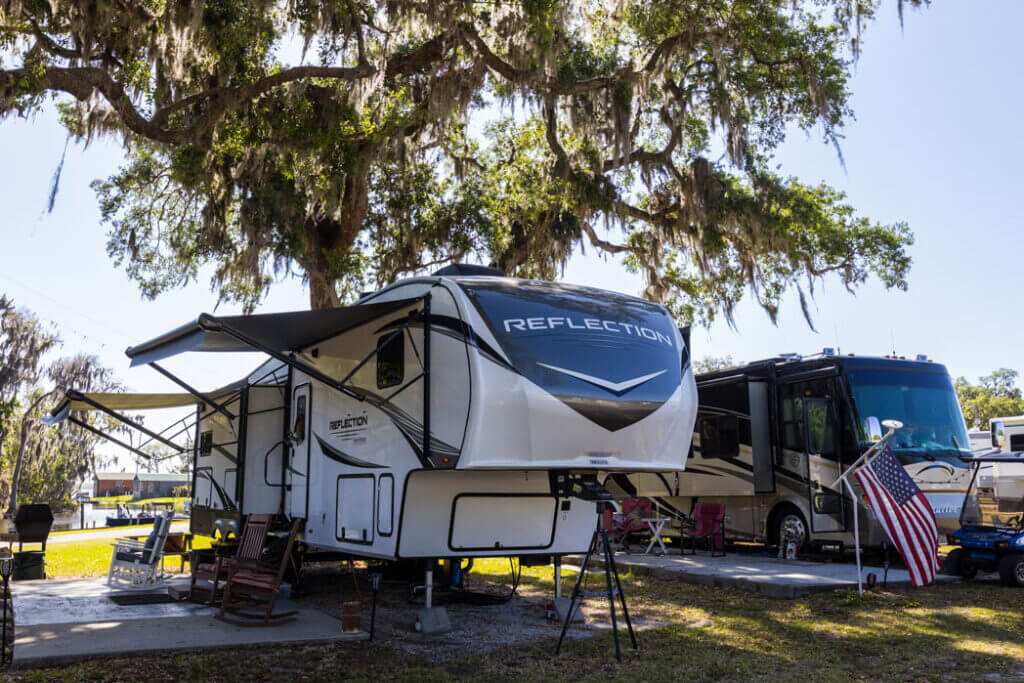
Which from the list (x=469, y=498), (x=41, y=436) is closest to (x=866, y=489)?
(x=469, y=498)

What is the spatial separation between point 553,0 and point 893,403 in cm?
725

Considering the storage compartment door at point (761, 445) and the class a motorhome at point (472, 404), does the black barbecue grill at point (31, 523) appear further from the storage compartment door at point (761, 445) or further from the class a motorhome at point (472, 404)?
the storage compartment door at point (761, 445)

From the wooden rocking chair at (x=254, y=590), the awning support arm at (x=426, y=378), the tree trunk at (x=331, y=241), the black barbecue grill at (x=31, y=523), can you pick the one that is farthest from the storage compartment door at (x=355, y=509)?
the tree trunk at (x=331, y=241)

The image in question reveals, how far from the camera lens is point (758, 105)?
15867mm

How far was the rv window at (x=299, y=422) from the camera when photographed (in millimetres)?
9289

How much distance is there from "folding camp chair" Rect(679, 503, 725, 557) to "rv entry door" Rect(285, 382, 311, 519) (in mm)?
5899

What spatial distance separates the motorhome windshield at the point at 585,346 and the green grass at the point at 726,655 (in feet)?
5.84

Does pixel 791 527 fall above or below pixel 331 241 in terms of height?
below

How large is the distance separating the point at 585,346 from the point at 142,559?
5.89 metres

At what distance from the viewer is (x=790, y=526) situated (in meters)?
12.2

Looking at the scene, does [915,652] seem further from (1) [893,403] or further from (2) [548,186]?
(2) [548,186]

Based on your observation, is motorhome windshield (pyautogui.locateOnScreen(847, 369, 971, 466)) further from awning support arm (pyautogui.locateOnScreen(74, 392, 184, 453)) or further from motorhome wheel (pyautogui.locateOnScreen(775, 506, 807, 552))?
awning support arm (pyautogui.locateOnScreen(74, 392, 184, 453))

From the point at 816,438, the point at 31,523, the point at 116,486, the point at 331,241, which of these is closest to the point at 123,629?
the point at 31,523

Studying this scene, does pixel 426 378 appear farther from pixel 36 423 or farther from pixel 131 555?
pixel 36 423
